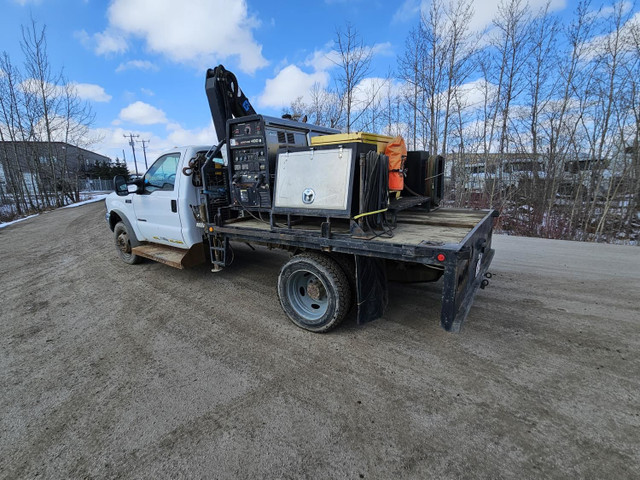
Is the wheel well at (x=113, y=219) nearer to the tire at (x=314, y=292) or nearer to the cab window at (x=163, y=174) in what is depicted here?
the cab window at (x=163, y=174)

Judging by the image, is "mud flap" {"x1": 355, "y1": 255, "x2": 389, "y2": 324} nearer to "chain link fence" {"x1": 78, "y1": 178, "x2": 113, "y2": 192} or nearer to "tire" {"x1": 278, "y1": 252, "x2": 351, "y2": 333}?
"tire" {"x1": 278, "y1": 252, "x2": 351, "y2": 333}

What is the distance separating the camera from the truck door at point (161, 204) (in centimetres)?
484

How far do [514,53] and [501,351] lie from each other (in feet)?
44.0

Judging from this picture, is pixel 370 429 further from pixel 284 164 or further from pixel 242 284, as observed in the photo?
pixel 242 284

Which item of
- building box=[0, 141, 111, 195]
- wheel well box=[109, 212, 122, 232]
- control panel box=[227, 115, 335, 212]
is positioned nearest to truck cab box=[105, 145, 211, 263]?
wheel well box=[109, 212, 122, 232]

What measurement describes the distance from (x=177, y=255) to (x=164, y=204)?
0.85 metres

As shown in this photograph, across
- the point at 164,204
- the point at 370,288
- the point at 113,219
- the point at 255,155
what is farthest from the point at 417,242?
the point at 113,219

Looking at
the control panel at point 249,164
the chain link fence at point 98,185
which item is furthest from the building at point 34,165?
the control panel at point 249,164

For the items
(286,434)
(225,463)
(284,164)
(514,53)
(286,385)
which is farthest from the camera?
(514,53)

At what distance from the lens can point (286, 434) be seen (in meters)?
2.13

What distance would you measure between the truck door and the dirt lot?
1.06 meters

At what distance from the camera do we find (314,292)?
11.2 ft

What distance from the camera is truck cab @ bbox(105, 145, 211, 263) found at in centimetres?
469

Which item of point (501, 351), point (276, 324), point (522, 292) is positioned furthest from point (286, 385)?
point (522, 292)
